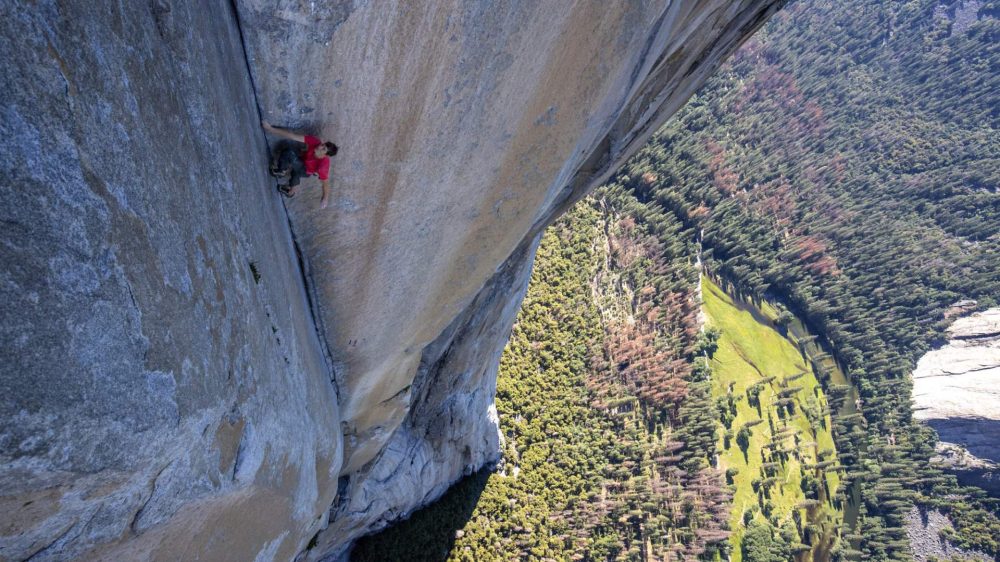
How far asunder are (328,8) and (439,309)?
5.48 meters

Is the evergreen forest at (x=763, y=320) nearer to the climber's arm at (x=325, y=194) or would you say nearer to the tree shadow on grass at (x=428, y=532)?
the tree shadow on grass at (x=428, y=532)

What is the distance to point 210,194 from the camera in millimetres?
3729

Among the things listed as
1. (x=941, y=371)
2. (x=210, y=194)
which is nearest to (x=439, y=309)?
(x=210, y=194)

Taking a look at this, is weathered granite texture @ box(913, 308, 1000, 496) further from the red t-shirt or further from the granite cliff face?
the red t-shirt

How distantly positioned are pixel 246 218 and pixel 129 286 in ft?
6.40

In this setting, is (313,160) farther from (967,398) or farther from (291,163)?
(967,398)

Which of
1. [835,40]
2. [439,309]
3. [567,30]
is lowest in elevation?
[439,309]

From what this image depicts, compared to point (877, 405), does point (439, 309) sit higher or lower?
lower

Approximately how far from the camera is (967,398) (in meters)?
37.8

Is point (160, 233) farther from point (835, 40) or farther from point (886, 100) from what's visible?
point (835, 40)

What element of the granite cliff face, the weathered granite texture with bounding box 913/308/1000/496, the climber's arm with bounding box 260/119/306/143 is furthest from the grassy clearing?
the climber's arm with bounding box 260/119/306/143

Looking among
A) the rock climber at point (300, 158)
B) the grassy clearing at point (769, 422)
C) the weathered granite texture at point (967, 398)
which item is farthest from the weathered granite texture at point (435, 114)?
the weathered granite texture at point (967, 398)

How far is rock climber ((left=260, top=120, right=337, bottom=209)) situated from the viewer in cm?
498

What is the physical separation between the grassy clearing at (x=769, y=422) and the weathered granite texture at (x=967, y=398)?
9.63 m
